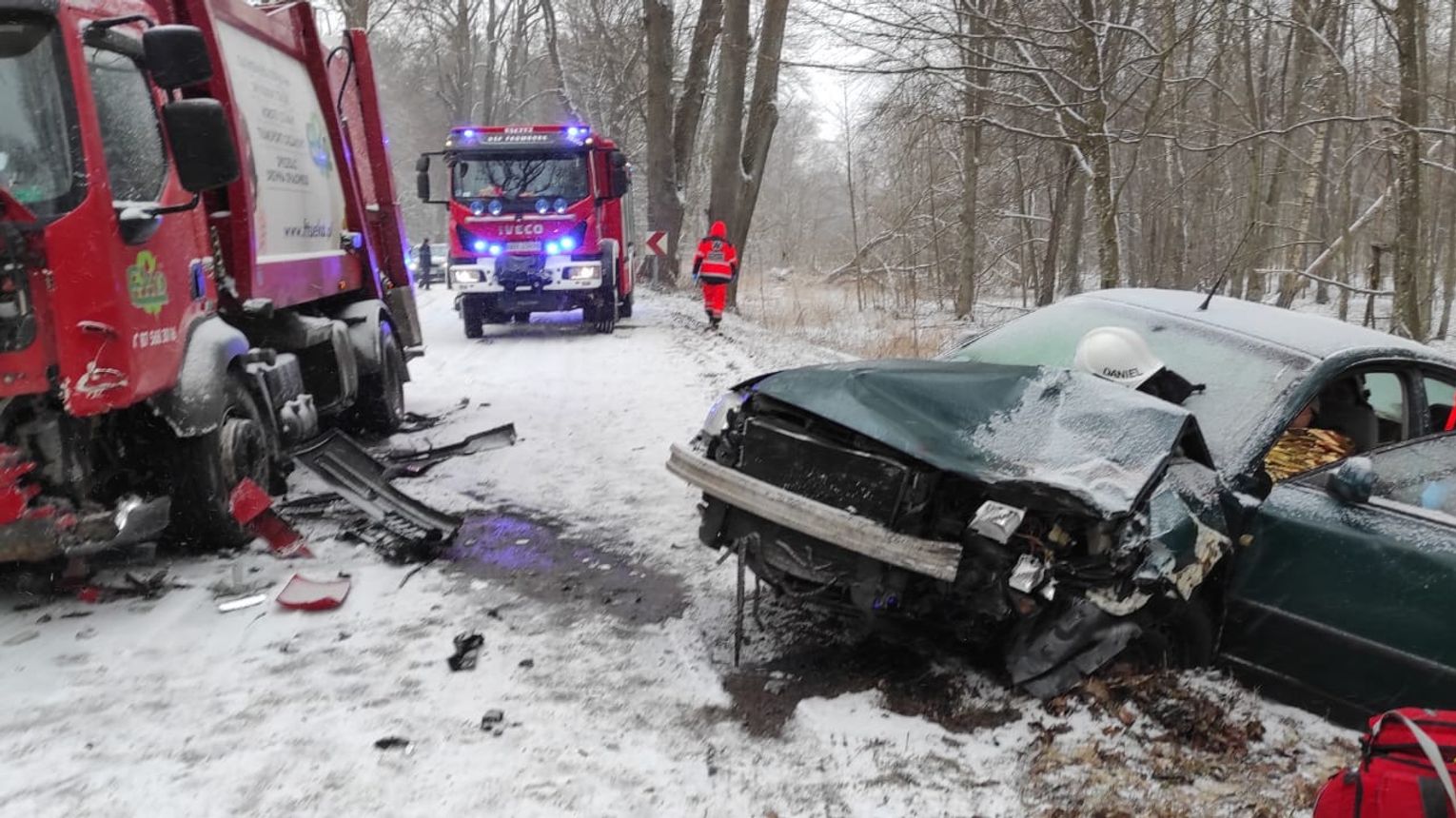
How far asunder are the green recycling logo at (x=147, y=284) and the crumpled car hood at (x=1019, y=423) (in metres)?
2.70

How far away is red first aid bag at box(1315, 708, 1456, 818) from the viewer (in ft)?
7.47

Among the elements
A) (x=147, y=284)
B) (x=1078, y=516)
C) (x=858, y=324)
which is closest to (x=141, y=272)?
(x=147, y=284)

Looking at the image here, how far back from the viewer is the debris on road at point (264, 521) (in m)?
4.89

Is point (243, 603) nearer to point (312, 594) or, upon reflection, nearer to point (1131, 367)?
point (312, 594)

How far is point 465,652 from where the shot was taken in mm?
3957

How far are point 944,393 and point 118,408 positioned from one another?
11.6ft

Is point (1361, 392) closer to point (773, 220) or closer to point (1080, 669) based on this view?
point (1080, 669)

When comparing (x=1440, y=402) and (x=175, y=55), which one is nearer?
(x=175, y=55)

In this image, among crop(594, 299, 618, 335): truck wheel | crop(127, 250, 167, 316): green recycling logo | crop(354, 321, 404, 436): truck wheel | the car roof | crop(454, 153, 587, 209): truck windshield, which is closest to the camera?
crop(127, 250, 167, 316): green recycling logo

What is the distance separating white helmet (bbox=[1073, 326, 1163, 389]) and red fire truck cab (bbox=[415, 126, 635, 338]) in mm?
10537

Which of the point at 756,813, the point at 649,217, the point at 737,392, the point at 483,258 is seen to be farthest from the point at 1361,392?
the point at 649,217

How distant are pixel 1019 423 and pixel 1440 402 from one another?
2.61m

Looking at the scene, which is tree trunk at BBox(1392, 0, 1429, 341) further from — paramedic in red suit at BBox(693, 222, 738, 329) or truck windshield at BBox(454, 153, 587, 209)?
truck windshield at BBox(454, 153, 587, 209)

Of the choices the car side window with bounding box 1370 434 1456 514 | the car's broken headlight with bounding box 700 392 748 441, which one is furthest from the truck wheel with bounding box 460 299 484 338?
the car side window with bounding box 1370 434 1456 514
